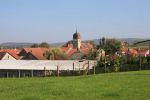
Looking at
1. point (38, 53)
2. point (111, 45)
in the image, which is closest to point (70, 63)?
point (111, 45)

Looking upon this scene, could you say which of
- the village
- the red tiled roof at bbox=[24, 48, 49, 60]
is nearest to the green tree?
the village

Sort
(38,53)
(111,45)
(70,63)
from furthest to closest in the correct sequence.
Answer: (38,53)
(111,45)
(70,63)

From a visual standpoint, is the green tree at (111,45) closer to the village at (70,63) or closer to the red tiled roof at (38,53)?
the village at (70,63)

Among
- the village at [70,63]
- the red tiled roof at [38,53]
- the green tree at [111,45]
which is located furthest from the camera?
the red tiled roof at [38,53]

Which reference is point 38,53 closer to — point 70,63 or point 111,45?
point 111,45

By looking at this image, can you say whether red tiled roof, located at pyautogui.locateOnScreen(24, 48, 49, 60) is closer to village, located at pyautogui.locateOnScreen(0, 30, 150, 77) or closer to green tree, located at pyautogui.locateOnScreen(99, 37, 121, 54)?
village, located at pyautogui.locateOnScreen(0, 30, 150, 77)

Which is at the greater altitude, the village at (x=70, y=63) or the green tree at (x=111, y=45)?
the green tree at (x=111, y=45)

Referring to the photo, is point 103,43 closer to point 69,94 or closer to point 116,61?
point 116,61

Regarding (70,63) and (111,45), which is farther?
(111,45)

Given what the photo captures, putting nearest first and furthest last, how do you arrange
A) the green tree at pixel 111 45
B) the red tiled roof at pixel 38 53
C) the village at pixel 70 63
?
the village at pixel 70 63
the green tree at pixel 111 45
the red tiled roof at pixel 38 53

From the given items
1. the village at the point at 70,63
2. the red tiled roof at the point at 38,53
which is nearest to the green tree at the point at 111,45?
the village at the point at 70,63

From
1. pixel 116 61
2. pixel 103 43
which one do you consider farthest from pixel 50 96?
pixel 103 43

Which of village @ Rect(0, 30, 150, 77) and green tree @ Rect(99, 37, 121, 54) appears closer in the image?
village @ Rect(0, 30, 150, 77)

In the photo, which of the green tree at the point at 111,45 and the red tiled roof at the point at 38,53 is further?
the red tiled roof at the point at 38,53
